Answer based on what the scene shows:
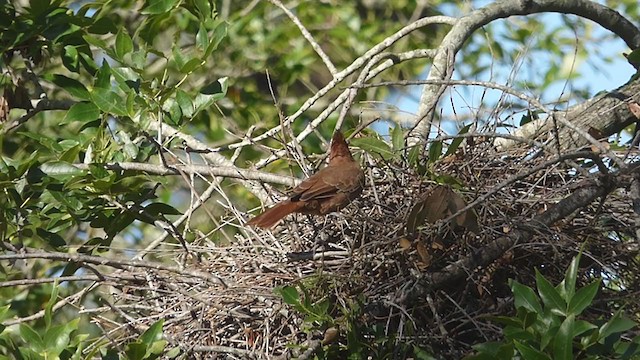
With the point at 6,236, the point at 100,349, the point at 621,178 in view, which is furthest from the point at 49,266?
the point at 621,178

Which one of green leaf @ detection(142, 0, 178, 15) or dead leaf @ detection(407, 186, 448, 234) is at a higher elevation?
green leaf @ detection(142, 0, 178, 15)

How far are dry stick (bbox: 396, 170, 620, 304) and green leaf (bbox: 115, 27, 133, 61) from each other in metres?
1.74

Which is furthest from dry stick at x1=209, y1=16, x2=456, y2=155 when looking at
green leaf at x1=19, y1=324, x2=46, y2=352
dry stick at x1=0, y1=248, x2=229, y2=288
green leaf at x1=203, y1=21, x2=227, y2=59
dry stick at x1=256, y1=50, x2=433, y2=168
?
green leaf at x1=19, y1=324, x2=46, y2=352

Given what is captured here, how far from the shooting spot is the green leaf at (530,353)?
117 inches

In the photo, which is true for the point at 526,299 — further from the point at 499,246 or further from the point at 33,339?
the point at 33,339

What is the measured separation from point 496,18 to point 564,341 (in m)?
2.54

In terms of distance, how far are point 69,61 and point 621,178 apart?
2.58 meters

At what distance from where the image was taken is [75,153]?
174 inches

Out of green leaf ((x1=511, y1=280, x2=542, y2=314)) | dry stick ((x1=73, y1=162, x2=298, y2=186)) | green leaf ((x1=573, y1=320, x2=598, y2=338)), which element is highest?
dry stick ((x1=73, y1=162, x2=298, y2=186))

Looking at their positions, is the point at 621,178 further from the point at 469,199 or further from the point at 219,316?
the point at 219,316

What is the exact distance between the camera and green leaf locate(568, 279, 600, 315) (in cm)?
304

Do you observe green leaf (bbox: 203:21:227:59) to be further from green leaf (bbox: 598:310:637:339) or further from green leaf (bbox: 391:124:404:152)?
green leaf (bbox: 598:310:637:339)

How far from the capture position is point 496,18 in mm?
5141

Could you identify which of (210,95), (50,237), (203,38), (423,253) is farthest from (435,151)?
(50,237)
